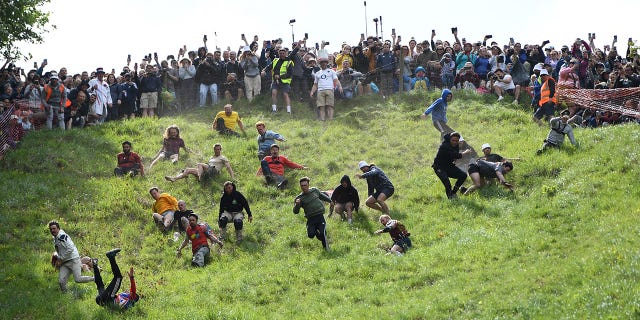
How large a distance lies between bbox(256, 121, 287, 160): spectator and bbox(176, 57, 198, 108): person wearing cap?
6348 millimetres

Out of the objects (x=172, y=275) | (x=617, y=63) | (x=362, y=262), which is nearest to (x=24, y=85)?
(x=172, y=275)

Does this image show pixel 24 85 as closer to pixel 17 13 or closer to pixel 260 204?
pixel 17 13

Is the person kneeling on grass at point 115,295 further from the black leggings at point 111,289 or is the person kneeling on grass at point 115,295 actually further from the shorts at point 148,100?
the shorts at point 148,100

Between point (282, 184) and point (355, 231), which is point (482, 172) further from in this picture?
point (282, 184)

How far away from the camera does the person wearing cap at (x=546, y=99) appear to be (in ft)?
87.8

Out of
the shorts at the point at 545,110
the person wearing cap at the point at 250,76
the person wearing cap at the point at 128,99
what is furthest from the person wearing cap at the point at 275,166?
Answer: the shorts at the point at 545,110

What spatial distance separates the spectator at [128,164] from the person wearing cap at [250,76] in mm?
7081

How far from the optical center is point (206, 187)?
2522cm

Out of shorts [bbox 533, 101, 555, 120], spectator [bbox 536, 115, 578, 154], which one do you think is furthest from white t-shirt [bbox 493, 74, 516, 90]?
spectator [bbox 536, 115, 578, 154]

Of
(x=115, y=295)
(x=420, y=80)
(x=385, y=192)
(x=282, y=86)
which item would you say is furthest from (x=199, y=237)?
(x=420, y=80)

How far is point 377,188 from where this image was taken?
74.4ft

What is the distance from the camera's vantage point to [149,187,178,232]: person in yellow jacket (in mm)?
22625

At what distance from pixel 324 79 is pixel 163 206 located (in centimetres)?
927

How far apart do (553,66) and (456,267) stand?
46.8 feet
